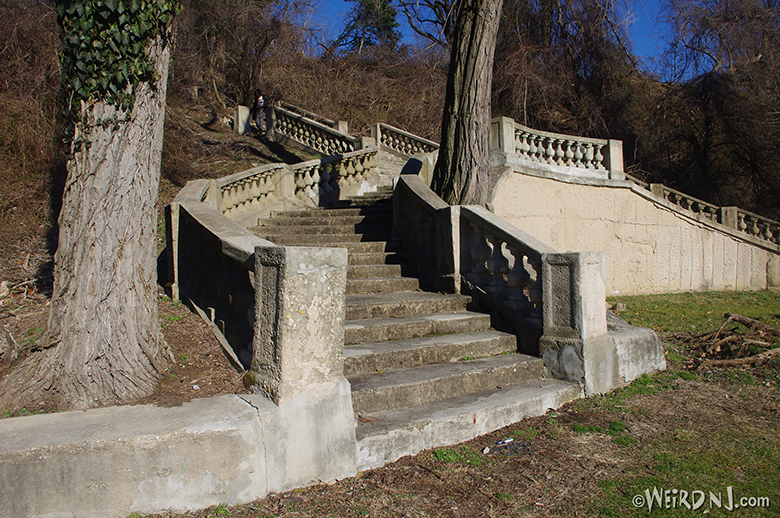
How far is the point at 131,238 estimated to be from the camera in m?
3.83

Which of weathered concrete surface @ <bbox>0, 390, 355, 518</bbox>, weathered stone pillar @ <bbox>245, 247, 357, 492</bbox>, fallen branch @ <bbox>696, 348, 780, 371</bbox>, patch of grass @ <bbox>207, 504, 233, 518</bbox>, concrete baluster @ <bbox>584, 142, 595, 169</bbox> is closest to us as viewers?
weathered concrete surface @ <bbox>0, 390, 355, 518</bbox>

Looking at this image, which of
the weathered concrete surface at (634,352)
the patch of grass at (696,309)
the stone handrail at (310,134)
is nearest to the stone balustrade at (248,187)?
the stone handrail at (310,134)

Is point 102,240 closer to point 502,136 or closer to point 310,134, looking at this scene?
point 502,136

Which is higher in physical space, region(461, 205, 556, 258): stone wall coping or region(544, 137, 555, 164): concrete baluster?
region(544, 137, 555, 164): concrete baluster

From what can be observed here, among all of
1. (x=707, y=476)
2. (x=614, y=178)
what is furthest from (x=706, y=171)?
(x=707, y=476)

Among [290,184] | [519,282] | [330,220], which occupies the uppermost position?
[290,184]

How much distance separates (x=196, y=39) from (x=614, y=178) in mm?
16838

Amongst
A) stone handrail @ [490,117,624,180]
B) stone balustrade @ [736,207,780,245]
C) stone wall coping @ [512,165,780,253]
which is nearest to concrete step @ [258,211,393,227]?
stone handrail @ [490,117,624,180]

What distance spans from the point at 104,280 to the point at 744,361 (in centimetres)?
583

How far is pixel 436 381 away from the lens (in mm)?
4164

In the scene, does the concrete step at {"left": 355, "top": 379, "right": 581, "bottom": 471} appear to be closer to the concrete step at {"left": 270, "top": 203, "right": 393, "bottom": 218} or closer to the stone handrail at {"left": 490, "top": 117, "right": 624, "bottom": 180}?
the concrete step at {"left": 270, "top": 203, "right": 393, "bottom": 218}

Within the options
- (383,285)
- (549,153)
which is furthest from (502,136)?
(383,285)

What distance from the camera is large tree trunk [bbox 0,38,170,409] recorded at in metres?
3.53

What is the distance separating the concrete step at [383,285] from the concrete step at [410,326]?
0.81 meters
